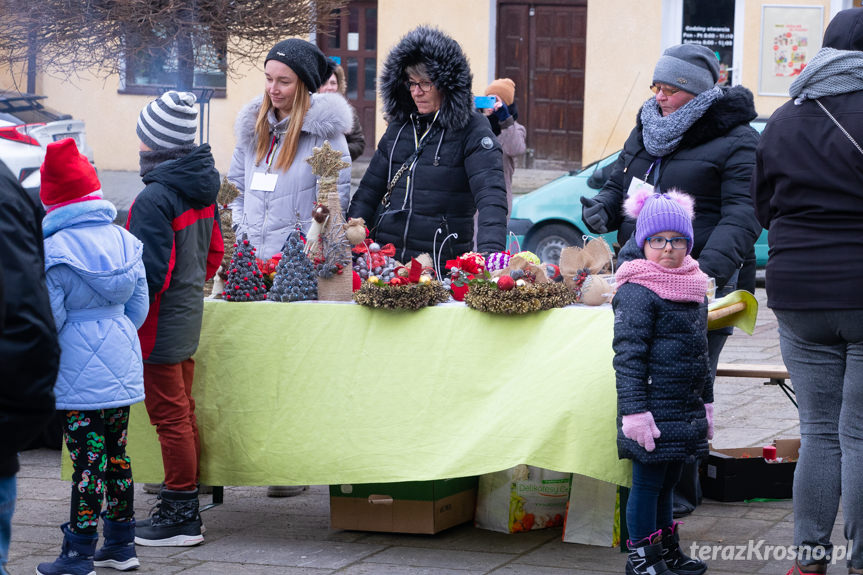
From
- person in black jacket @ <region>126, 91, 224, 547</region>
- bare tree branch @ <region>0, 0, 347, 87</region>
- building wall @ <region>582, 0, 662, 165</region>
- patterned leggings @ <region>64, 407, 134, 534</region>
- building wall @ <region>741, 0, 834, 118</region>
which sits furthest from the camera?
building wall @ <region>582, 0, 662, 165</region>

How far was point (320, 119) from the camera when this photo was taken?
552cm

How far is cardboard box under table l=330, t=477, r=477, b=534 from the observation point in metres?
4.79

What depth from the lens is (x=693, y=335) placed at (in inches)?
161

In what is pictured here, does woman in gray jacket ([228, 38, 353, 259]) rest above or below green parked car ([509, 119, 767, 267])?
above

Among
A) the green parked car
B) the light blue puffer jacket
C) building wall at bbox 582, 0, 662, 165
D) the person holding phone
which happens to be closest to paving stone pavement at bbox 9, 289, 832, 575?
the light blue puffer jacket

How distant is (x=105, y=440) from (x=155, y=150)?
1.16 metres

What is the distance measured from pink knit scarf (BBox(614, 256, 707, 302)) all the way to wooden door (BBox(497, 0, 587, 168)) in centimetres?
1558

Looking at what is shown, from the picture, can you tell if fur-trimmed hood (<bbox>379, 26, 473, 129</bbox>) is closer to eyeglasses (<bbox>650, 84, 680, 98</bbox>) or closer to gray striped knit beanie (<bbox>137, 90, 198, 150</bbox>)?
eyeglasses (<bbox>650, 84, 680, 98</bbox>)

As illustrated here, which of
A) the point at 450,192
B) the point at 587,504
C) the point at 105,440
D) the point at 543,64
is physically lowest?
the point at 587,504

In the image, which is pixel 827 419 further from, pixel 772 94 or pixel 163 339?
pixel 772 94

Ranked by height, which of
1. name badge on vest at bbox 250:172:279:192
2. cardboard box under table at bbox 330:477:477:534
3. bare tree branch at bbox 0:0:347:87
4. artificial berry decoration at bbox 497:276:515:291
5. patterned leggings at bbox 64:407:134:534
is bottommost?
cardboard box under table at bbox 330:477:477:534

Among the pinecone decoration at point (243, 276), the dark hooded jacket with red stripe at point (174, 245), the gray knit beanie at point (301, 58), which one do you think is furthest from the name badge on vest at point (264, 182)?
the dark hooded jacket with red stripe at point (174, 245)

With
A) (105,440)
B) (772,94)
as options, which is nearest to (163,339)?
(105,440)

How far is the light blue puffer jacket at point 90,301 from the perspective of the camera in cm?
416
